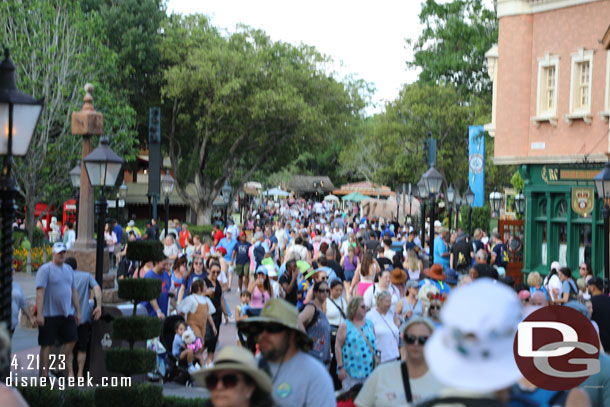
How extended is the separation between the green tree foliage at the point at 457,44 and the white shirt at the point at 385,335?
141 ft

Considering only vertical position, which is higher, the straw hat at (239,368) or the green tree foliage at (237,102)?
the green tree foliage at (237,102)

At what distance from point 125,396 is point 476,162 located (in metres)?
30.5

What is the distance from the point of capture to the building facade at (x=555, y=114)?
963 inches

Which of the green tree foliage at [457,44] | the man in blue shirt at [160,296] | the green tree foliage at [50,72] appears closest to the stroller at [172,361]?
the man in blue shirt at [160,296]

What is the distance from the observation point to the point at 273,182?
126 meters

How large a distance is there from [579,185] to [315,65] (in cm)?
2830

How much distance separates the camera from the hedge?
9.48 m

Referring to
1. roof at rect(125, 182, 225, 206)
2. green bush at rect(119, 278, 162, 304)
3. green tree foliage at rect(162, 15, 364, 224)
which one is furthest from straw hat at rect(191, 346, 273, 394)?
roof at rect(125, 182, 225, 206)

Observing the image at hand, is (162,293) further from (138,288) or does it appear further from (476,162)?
(476,162)

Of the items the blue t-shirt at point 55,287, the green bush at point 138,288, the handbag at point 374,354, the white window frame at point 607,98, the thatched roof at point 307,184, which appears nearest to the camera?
the handbag at point 374,354

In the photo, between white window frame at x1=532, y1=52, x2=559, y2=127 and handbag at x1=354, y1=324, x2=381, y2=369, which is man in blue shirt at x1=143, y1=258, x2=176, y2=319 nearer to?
handbag at x1=354, y1=324, x2=381, y2=369

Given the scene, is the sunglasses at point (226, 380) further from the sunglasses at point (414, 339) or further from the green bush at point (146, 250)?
the green bush at point (146, 250)

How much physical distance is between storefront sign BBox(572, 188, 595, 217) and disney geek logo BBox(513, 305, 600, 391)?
16876 mm

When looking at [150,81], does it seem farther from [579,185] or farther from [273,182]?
[273,182]
